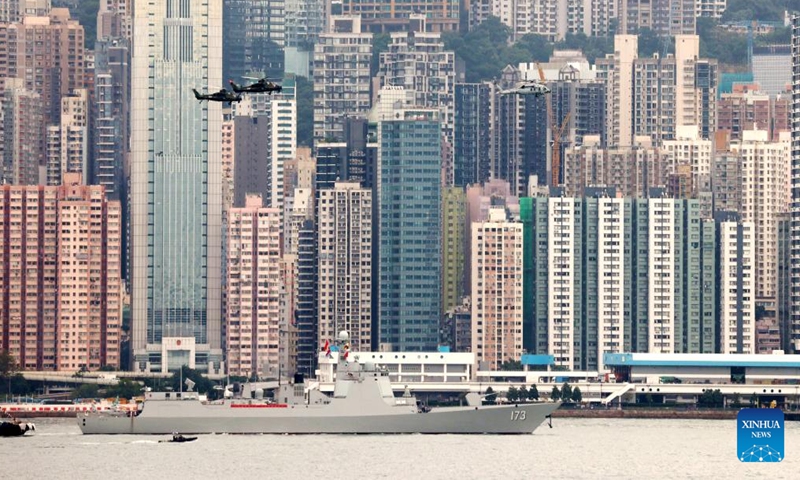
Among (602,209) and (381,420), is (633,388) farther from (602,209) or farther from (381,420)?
(381,420)

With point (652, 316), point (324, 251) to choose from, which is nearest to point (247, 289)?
point (324, 251)

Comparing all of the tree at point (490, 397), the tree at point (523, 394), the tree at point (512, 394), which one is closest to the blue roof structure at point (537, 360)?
the tree at point (523, 394)

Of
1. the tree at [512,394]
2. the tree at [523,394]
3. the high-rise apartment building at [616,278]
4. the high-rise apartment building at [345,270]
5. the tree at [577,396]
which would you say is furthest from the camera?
the high-rise apartment building at [345,270]

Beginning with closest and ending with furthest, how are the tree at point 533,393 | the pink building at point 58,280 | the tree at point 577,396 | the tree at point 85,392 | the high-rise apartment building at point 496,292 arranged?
1. the tree at point 533,393
2. the tree at point 577,396
3. the tree at point 85,392
4. the high-rise apartment building at point 496,292
5. the pink building at point 58,280

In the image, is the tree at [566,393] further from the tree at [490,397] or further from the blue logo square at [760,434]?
the blue logo square at [760,434]

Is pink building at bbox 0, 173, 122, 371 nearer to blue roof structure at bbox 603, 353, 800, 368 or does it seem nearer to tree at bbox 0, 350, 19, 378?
tree at bbox 0, 350, 19, 378

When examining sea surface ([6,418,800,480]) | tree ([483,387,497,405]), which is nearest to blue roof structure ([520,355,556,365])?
tree ([483,387,497,405])

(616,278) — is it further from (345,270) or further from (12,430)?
(12,430)
